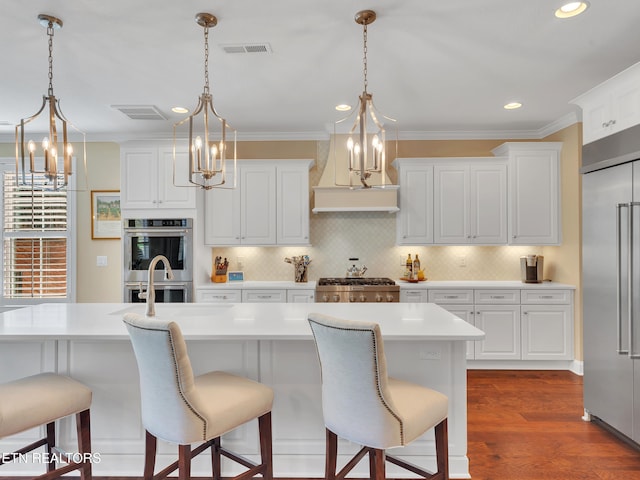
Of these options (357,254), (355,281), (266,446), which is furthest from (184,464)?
(357,254)

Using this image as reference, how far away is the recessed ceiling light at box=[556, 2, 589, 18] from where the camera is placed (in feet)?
7.64

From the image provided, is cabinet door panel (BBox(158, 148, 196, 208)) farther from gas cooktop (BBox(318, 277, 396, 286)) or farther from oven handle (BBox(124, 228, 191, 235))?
gas cooktop (BBox(318, 277, 396, 286))

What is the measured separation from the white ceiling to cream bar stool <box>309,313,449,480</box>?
184 cm

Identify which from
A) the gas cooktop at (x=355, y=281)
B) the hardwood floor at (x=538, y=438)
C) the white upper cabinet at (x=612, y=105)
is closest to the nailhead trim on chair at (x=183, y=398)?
the hardwood floor at (x=538, y=438)

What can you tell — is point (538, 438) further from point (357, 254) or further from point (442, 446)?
point (357, 254)

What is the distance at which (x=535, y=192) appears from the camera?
459 cm

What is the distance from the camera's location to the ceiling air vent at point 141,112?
13.3ft

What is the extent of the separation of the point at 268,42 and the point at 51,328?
7.16 feet

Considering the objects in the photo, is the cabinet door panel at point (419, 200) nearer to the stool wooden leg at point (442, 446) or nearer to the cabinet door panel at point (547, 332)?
the cabinet door panel at point (547, 332)

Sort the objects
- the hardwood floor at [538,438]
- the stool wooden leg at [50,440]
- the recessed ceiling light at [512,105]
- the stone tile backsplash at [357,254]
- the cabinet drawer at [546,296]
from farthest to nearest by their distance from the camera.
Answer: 1. the stone tile backsplash at [357,254]
2. the cabinet drawer at [546,296]
3. the recessed ceiling light at [512,105]
4. the hardwood floor at [538,438]
5. the stool wooden leg at [50,440]

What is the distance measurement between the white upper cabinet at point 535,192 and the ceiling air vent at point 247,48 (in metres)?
3.02

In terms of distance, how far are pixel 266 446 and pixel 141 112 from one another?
139 inches

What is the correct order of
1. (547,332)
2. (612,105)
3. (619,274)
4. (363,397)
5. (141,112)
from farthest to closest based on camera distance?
(547,332), (141,112), (612,105), (619,274), (363,397)

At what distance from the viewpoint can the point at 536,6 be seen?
7.79ft
